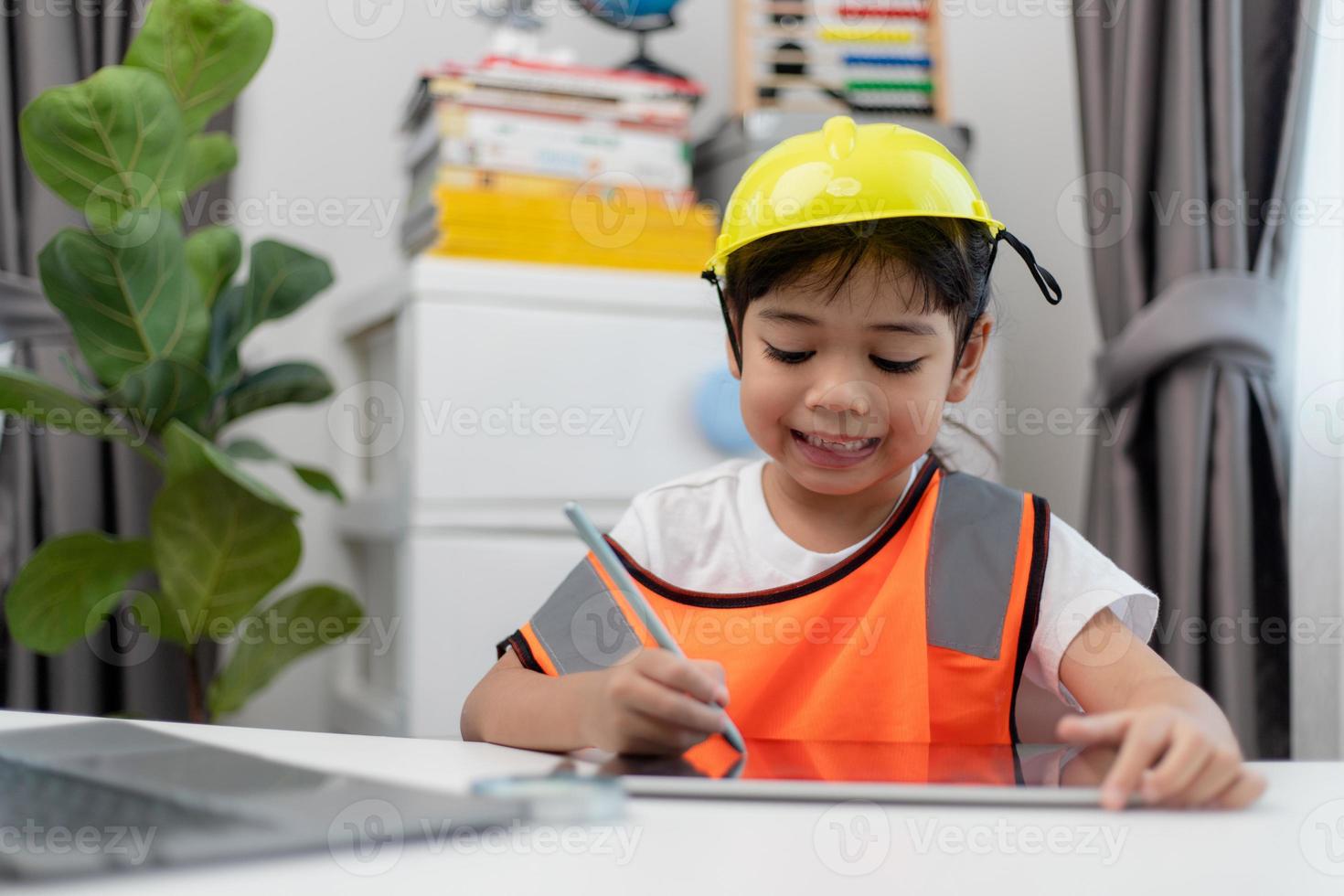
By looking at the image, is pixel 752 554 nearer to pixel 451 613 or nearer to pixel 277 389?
pixel 451 613

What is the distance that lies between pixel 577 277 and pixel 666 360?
0.15 metres

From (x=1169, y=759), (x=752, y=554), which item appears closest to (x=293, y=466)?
(x=752, y=554)

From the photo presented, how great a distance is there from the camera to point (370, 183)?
6.31 feet

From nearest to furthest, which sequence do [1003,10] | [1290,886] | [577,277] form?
1. [1290,886]
2. [577,277]
3. [1003,10]

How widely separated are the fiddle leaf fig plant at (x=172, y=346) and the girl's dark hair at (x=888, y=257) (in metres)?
0.70

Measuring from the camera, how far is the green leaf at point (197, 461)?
4.06 ft

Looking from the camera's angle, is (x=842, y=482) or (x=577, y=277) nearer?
(x=842, y=482)

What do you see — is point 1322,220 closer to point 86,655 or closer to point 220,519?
point 220,519

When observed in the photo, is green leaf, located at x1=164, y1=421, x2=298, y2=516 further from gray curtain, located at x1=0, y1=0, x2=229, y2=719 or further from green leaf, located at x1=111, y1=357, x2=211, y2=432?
gray curtain, located at x1=0, y1=0, x2=229, y2=719

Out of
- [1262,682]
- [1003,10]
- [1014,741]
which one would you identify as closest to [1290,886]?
[1014,741]

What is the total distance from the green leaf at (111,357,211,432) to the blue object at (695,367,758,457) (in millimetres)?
590

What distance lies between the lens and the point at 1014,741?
828 millimetres

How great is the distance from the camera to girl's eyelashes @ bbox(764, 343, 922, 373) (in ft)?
2.65

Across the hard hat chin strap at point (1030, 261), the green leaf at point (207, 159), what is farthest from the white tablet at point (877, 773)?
the green leaf at point (207, 159)
